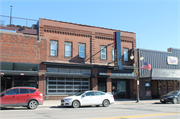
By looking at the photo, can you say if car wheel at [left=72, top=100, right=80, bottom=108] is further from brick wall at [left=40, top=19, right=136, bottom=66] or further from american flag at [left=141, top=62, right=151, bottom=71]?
american flag at [left=141, top=62, right=151, bottom=71]

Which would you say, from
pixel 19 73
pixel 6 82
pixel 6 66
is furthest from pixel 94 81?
pixel 6 66

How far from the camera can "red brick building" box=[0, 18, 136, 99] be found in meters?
19.8

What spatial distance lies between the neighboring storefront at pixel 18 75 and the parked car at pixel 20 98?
490 cm

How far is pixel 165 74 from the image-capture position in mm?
25672

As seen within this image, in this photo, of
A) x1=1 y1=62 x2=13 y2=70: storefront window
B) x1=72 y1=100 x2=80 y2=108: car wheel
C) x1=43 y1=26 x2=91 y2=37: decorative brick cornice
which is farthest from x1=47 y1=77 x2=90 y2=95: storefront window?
x1=72 y1=100 x2=80 y2=108: car wheel

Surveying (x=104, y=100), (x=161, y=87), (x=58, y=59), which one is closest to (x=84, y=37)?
(x=58, y=59)

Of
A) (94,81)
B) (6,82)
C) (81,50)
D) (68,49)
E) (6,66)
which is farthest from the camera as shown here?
(81,50)

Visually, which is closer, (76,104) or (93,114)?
(93,114)

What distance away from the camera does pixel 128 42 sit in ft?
87.8

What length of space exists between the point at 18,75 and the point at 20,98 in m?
5.94

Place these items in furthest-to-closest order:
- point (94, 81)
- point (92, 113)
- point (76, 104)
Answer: point (94, 81) → point (76, 104) → point (92, 113)

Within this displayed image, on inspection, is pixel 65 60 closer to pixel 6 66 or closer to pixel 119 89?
pixel 6 66

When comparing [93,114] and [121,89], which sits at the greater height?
[121,89]

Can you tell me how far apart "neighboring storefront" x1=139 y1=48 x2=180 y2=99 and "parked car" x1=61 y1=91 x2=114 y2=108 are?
9.60 metres
